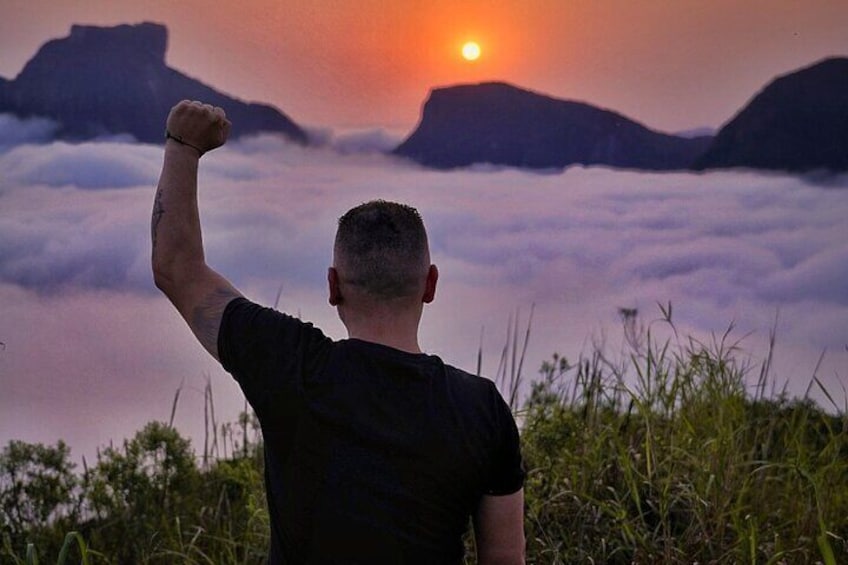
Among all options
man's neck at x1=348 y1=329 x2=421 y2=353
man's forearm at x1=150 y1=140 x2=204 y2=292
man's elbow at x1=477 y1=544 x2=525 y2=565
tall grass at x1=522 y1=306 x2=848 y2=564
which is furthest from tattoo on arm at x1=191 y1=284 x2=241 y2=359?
tall grass at x1=522 y1=306 x2=848 y2=564

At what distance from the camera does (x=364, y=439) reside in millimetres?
2238

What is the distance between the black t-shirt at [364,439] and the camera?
7.35 feet

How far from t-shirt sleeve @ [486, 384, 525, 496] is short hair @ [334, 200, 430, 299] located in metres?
0.29

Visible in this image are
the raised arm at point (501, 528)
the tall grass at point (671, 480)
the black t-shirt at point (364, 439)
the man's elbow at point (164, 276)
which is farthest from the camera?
the tall grass at point (671, 480)

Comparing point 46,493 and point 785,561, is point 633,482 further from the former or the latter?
point 46,493

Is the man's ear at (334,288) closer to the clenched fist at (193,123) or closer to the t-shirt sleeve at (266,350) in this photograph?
the t-shirt sleeve at (266,350)

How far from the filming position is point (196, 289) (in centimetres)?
245

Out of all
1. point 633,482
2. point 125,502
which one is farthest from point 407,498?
point 125,502

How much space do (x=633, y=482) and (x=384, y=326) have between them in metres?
2.37

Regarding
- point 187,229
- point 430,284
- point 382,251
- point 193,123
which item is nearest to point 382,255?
point 382,251

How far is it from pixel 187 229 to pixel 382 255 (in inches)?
18.0

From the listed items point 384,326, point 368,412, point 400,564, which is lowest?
point 400,564

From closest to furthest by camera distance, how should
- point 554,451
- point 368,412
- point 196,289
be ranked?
point 368,412 < point 196,289 < point 554,451

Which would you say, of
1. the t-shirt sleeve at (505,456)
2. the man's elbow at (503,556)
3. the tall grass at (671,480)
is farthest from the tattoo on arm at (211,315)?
the tall grass at (671,480)
